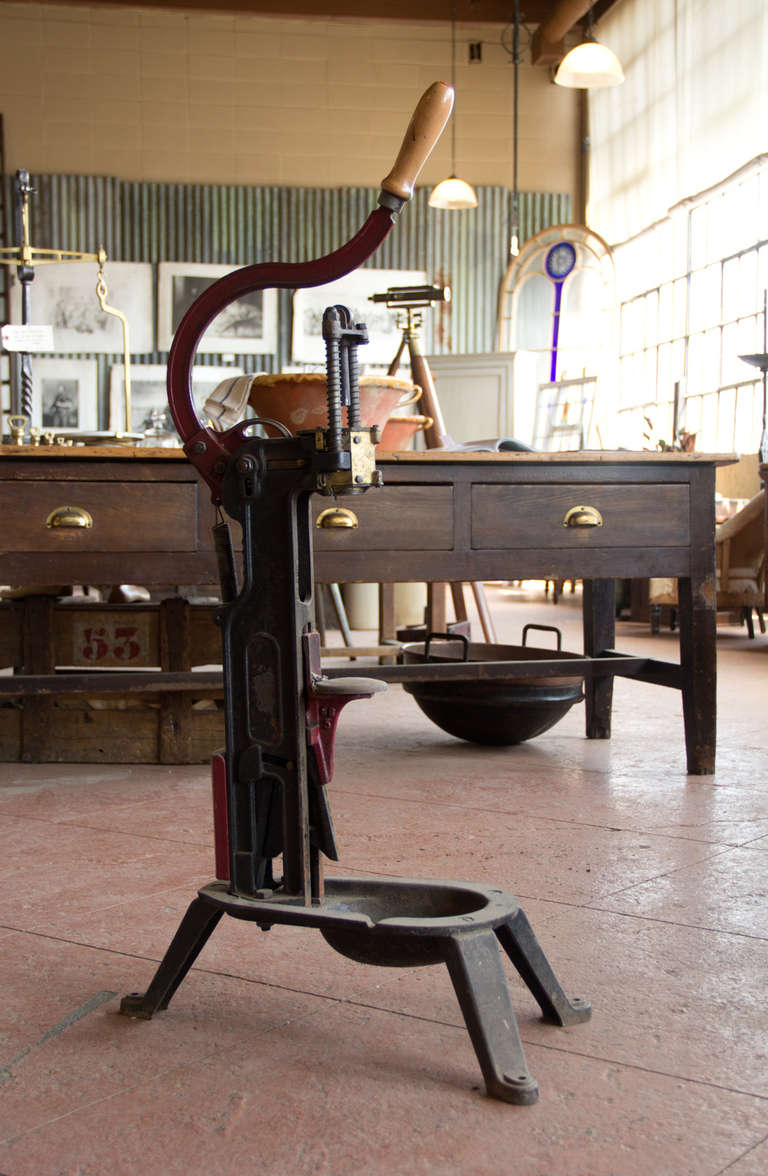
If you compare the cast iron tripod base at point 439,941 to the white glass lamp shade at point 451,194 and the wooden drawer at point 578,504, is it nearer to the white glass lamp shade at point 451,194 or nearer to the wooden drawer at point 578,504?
the wooden drawer at point 578,504

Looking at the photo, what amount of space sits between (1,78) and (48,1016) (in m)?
12.7

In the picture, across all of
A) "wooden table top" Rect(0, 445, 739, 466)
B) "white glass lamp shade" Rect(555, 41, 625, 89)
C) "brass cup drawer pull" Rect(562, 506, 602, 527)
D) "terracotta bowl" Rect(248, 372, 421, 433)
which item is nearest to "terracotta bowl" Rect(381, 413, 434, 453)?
"terracotta bowl" Rect(248, 372, 421, 433)

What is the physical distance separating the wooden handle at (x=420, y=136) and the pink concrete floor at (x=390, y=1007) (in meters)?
1.08

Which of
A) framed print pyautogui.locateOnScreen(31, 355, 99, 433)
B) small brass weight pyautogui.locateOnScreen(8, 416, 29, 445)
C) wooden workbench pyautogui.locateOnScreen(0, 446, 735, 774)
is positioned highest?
framed print pyautogui.locateOnScreen(31, 355, 99, 433)

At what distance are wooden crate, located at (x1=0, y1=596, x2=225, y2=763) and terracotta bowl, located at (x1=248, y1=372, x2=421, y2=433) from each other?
67 centimetres

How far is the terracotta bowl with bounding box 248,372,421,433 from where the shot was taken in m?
3.10

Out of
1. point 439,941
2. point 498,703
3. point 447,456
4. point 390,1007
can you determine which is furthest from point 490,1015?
point 498,703

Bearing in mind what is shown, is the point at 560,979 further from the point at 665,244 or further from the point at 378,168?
the point at 378,168

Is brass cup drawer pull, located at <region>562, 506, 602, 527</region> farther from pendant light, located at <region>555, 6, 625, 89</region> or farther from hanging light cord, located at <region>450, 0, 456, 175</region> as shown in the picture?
hanging light cord, located at <region>450, 0, 456, 175</region>

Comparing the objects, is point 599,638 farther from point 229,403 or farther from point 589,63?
point 589,63

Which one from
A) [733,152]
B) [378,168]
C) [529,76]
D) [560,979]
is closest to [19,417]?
[560,979]

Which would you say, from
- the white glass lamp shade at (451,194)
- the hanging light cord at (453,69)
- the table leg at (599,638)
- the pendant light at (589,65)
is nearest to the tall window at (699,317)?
the pendant light at (589,65)

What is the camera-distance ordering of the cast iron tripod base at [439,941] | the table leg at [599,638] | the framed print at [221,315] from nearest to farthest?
the cast iron tripod base at [439,941] → the table leg at [599,638] → the framed print at [221,315]

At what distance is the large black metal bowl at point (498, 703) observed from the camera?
349cm
